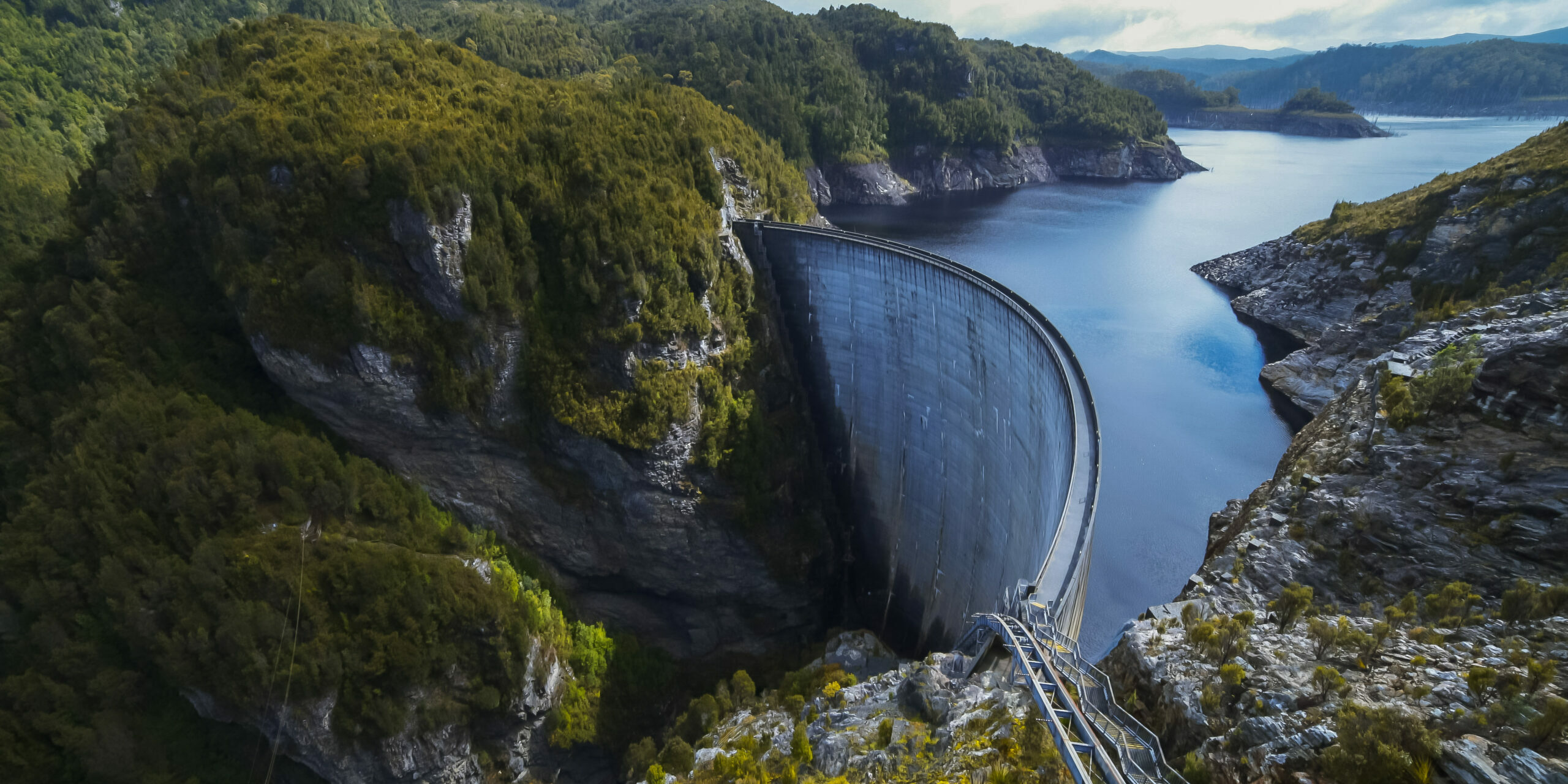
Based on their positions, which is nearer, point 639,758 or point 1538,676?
point 1538,676

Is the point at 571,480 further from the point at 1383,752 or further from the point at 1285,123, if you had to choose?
the point at 1285,123

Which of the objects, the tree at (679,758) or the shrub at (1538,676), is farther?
the tree at (679,758)

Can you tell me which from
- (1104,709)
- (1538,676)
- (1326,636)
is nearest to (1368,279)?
(1326,636)

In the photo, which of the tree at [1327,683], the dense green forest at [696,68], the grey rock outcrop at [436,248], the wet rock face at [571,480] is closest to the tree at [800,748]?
the tree at [1327,683]

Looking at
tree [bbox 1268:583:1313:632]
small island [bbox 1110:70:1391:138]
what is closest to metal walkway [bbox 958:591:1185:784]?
tree [bbox 1268:583:1313:632]

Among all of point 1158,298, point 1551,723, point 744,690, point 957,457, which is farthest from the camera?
point 1158,298

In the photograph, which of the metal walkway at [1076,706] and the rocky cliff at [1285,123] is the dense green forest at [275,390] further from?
the rocky cliff at [1285,123]
